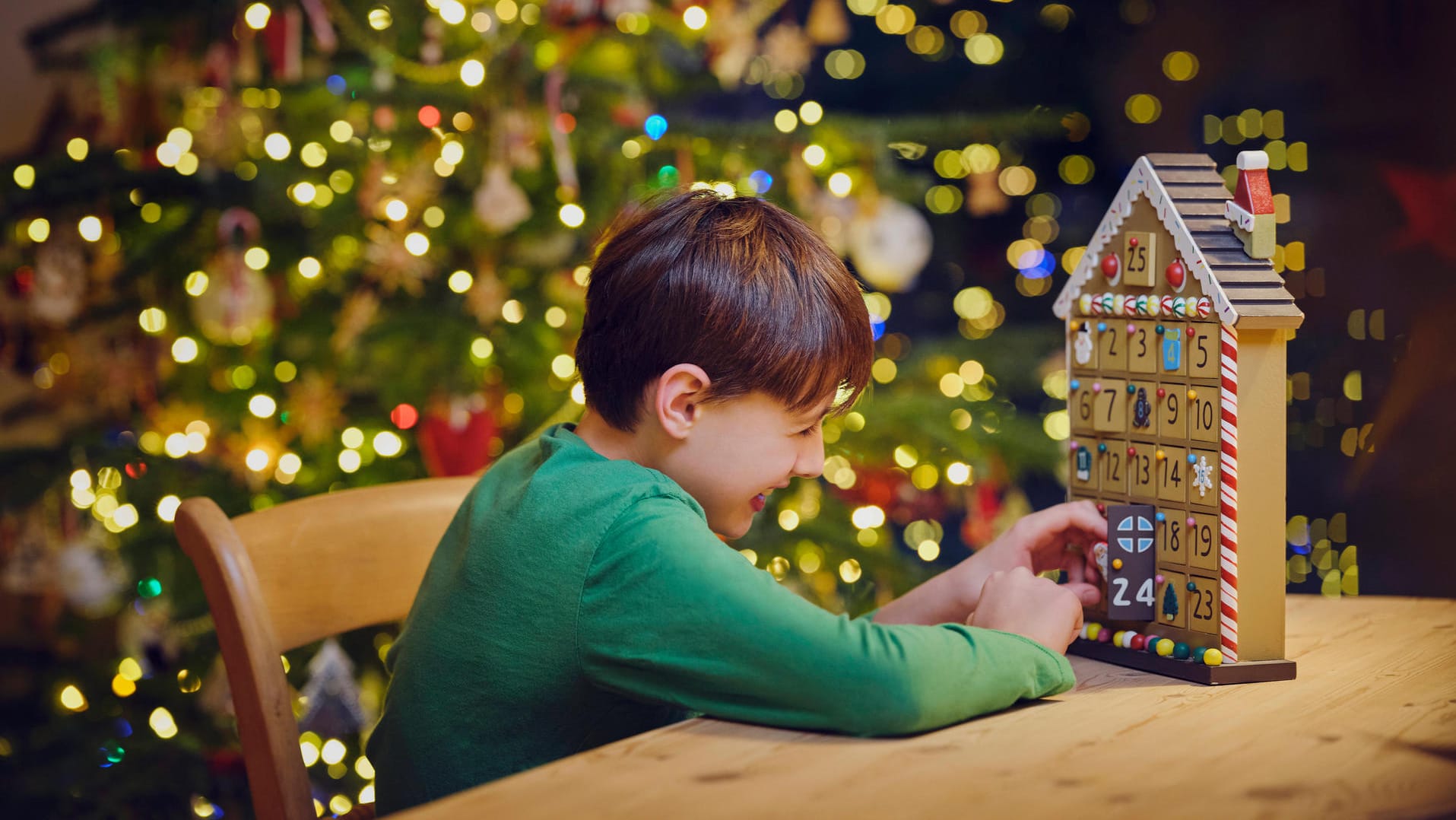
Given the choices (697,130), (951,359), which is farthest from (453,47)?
(951,359)

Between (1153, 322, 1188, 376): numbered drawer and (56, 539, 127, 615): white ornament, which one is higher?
(1153, 322, 1188, 376): numbered drawer

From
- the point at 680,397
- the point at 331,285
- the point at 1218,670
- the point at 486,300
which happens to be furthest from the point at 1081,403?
the point at 331,285

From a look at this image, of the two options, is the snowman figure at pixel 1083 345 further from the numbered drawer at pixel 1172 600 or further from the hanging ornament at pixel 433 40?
the hanging ornament at pixel 433 40

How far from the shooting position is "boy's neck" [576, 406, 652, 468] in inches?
37.4

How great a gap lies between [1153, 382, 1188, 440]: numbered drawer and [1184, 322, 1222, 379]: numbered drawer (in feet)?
0.06

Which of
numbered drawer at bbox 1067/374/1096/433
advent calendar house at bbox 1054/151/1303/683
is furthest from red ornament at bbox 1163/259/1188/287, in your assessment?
numbered drawer at bbox 1067/374/1096/433

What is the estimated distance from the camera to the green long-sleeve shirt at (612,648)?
75 cm

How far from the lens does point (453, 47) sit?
206 cm

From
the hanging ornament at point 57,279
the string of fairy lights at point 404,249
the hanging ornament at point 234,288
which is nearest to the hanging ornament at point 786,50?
the string of fairy lights at point 404,249

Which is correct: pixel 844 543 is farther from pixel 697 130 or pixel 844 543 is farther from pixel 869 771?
pixel 869 771

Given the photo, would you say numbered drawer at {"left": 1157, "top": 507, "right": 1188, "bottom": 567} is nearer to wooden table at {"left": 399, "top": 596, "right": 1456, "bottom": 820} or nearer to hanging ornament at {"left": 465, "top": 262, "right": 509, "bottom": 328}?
wooden table at {"left": 399, "top": 596, "right": 1456, "bottom": 820}

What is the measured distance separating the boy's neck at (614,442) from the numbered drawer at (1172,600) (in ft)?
1.36

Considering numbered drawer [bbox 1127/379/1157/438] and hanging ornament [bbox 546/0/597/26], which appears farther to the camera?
hanging ornament [bbox 546/0/597/26]

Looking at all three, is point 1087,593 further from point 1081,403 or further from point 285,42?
point 285,42
